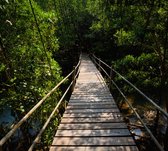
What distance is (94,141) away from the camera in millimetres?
4098

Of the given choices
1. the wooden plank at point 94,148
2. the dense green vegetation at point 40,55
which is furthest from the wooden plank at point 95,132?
the dense green vegetation at point 40,55

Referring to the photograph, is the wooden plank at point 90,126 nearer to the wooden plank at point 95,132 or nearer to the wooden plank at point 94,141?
the wooden plank at point 95,132

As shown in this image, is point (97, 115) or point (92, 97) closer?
point (97, 115)

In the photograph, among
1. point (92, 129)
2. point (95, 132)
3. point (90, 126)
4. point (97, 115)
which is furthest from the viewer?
point (97, 115)

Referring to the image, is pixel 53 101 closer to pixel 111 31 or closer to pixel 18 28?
pixel 18 28

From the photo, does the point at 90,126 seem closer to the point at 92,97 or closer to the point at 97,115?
the point at 97,115

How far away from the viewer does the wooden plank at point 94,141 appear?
3.99 meters

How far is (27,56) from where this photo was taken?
8320mm

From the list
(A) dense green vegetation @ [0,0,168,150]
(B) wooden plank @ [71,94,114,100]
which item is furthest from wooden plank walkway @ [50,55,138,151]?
(A) dense green vegetation @ [0,0,168,150]

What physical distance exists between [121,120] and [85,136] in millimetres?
1147

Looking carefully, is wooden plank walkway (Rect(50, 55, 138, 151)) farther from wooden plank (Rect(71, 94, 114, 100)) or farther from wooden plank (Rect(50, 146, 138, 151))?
wooden plank (Rect(71, 94, 114, 100))

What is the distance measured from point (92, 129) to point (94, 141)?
58cm

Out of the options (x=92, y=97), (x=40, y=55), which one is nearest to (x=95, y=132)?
(x=92, y=97)

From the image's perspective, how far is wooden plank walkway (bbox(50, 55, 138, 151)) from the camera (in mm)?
3922
